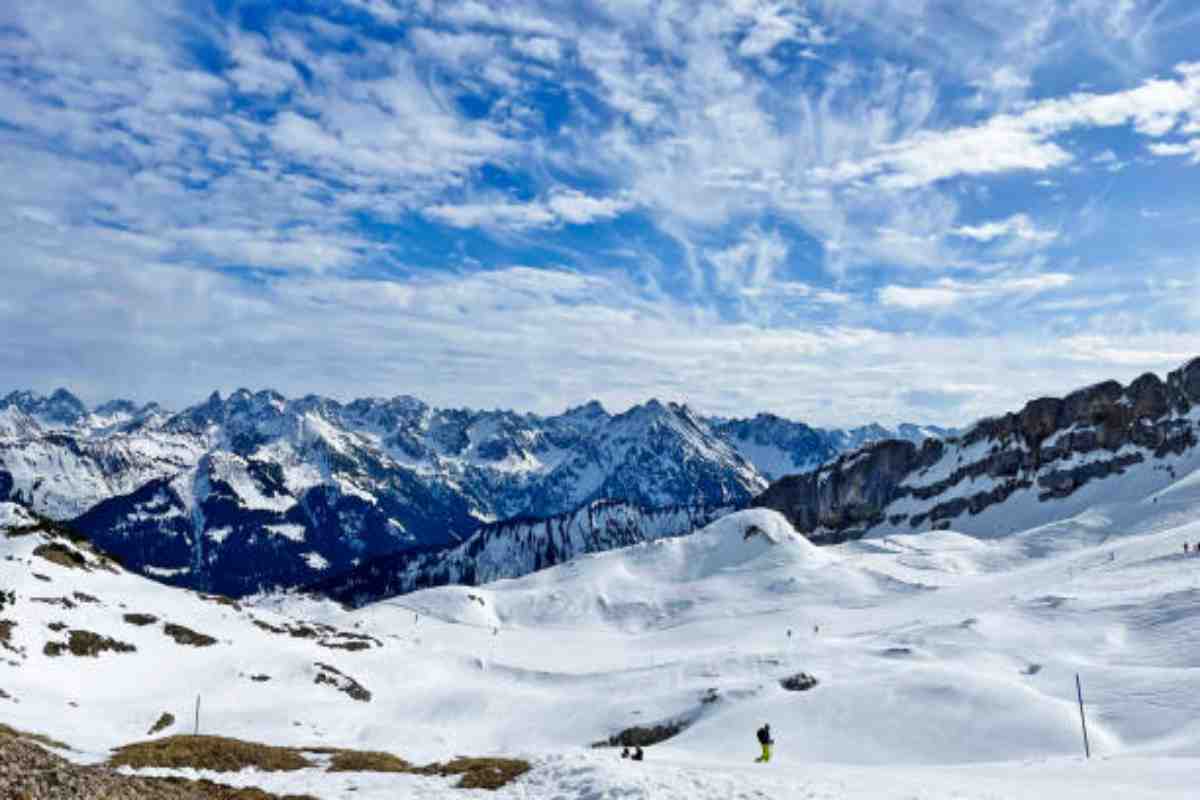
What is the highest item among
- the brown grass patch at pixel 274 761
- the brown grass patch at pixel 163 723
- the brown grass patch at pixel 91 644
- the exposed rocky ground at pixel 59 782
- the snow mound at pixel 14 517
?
the snow mound at pixel 14 517

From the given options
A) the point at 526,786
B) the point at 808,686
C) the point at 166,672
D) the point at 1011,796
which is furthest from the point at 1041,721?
the point at 166,672

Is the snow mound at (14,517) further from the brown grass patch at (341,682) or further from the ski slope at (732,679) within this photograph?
the brown grass patch at (341,682)

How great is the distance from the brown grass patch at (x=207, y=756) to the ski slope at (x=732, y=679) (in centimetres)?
298

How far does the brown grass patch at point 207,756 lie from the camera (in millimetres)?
36844

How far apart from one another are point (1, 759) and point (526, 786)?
52.6ft

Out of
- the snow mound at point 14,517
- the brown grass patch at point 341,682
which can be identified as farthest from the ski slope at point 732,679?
the snow mound at point 14,517

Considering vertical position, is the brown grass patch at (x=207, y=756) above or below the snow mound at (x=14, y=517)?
below

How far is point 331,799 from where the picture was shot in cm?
3016

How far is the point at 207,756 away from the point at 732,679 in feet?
193

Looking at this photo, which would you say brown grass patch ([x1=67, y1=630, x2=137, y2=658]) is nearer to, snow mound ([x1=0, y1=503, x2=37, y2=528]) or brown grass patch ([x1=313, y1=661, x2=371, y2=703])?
brown grass patch ([x1=313, y1=661, x2=371, y2=703])

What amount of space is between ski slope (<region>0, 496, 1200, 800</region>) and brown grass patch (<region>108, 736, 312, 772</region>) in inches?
117

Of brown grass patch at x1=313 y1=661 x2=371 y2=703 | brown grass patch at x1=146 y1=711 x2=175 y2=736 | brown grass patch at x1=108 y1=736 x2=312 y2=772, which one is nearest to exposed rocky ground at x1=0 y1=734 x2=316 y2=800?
brown grass patch at x1=108 y1=736 x2=312 y2=772

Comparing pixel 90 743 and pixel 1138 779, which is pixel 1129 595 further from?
pixel 90 743

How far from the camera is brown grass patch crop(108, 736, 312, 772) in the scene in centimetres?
3684
